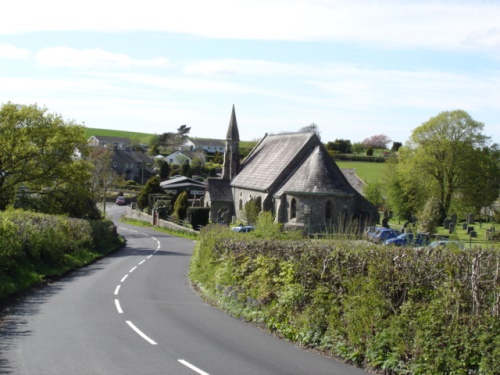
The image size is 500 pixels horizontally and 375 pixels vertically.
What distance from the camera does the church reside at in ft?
158

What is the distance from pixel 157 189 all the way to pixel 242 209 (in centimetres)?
1846

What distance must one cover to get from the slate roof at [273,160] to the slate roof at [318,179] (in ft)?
6.97

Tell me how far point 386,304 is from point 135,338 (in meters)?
5.60

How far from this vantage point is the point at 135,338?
42.8 ft

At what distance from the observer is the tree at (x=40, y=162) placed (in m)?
42.4

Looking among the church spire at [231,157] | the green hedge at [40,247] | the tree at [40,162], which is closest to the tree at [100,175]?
the church spire at [231,157]

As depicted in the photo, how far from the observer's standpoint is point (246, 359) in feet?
37.4

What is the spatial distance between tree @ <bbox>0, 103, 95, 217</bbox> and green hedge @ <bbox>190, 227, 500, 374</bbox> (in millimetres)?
31300

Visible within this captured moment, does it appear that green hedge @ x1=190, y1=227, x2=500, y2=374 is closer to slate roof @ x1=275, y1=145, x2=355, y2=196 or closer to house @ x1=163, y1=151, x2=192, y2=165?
slate roof @ x1=275, y1=145, x2=355, y2=196

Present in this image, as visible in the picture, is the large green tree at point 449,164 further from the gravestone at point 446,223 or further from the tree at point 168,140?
the tree at point 168,140

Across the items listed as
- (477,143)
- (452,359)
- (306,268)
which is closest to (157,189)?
(477,143)

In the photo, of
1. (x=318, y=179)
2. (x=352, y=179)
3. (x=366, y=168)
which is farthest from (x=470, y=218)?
(x=366, y=168)

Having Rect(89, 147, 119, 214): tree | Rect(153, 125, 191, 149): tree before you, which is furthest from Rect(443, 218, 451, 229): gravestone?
Rect(153, 125, 191, 149): tree

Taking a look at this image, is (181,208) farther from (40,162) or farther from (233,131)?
(40,162)
